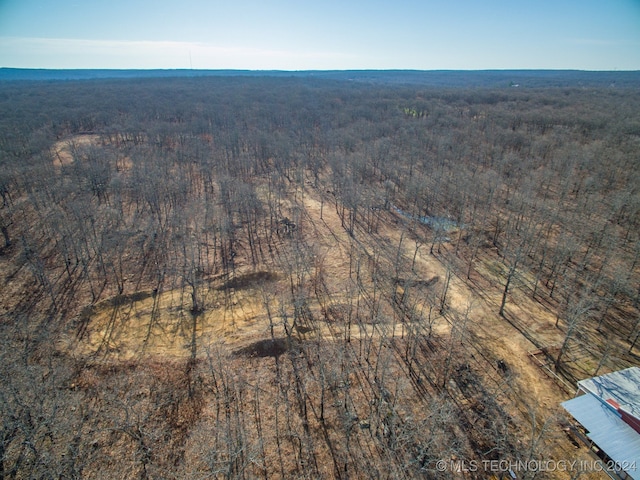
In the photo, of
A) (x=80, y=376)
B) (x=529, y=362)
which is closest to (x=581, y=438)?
(x=529, y=362)

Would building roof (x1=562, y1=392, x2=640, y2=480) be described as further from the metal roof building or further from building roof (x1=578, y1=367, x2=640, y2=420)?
building roof (x1=578, y1=367, x2=640, y2=420)

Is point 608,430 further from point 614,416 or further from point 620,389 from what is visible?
point 620,389

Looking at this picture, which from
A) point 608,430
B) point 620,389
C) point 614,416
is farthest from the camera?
point 620,389

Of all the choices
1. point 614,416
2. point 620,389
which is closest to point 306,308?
point 614,416

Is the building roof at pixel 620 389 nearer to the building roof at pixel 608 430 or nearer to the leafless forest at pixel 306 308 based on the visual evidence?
the building roof at pixel 608 430

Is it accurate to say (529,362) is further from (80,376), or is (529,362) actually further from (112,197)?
(112,197)

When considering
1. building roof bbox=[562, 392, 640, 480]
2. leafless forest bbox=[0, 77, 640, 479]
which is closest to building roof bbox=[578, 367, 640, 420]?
building roof bbox=[562, 392, 640, 480]
